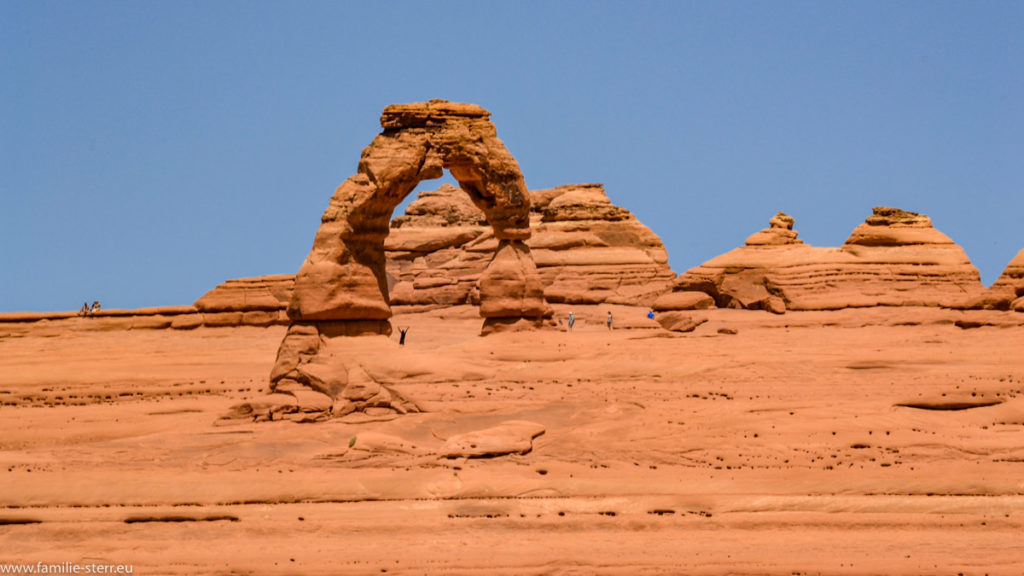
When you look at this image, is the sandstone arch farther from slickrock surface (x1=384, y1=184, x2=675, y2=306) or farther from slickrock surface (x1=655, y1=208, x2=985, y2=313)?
slickrock surface (x1=384, y1=184, x2=675, y2=306)

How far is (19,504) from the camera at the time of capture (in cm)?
1731

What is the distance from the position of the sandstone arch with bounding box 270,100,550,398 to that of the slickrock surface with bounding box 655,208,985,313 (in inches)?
418

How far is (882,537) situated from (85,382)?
15.9 m

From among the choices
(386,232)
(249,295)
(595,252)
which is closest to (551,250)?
(595,252)

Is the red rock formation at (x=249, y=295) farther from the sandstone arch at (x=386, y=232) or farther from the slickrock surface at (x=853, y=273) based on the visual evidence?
the sandstone arch at (x=386, y=232)

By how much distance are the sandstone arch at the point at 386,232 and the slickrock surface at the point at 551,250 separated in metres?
16.3

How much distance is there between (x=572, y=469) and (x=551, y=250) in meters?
27.0

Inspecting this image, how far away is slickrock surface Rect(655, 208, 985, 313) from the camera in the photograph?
33.8 meters

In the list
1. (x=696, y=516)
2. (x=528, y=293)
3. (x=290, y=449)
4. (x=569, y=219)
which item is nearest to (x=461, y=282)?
(x=569, y=219)

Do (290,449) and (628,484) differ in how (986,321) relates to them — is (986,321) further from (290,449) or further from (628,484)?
(290,449)

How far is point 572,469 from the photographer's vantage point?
699 inches

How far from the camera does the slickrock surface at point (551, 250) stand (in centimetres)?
4247

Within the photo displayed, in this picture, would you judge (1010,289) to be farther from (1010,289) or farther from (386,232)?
(386,232)

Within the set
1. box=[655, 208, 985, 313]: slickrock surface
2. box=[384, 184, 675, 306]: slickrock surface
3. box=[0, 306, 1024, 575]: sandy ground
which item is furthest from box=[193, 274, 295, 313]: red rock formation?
box=[0, 306, 1024, 575]: sandy ground
